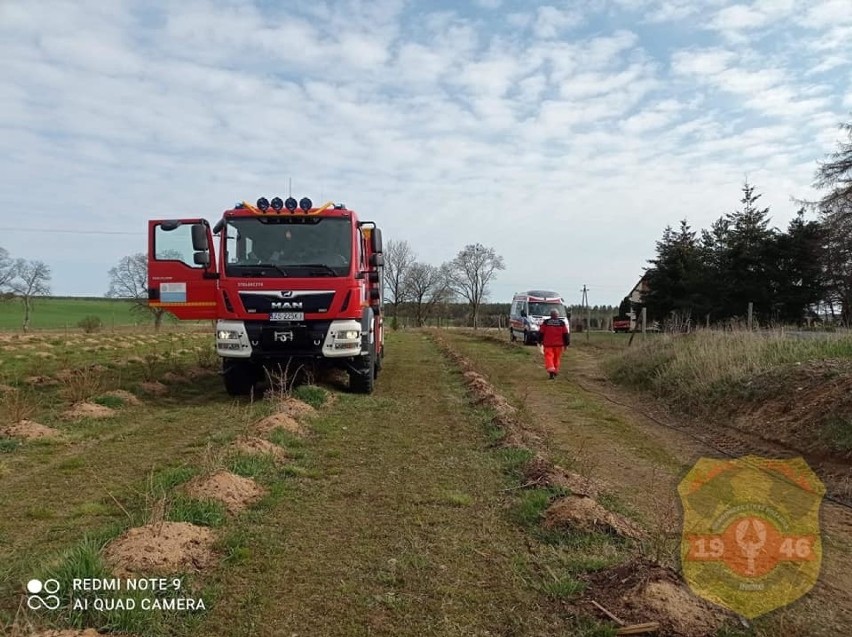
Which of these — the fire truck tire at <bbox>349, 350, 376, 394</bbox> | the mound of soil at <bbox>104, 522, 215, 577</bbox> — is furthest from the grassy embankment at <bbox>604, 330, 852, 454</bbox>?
the mound of soil at <bbox>104, 522, 215, 577</bbox>

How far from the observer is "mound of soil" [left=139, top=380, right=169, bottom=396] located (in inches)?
458

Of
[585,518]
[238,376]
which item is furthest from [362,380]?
[585,518]

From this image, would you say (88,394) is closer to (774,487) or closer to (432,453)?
(432,453)

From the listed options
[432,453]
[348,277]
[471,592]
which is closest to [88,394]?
[348,277]

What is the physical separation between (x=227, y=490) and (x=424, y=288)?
71.5 meters

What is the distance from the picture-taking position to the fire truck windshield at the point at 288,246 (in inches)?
400

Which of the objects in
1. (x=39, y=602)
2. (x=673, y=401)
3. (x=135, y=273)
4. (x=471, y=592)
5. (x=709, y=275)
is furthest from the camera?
(x=135, y=273)

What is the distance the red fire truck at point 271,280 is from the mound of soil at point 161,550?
622 centimetres

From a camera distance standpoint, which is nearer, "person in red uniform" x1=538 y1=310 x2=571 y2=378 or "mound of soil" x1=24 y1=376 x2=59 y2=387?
"mound of soil" x1=24 y1=376 x2=59 y2=387

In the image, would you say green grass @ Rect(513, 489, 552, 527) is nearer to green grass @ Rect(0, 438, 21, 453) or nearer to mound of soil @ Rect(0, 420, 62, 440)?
green grass @ Rect(0, 438, 21, 453)

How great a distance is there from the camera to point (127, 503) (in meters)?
4.98

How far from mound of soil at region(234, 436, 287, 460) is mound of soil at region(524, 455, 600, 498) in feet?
8.55

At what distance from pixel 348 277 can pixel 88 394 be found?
4668 mm

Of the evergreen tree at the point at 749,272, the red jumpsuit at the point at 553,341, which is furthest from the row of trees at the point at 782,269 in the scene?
the red jumpsuit at the point at 553,341
